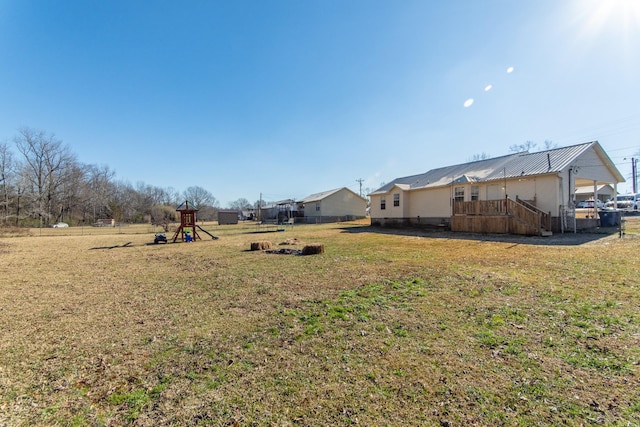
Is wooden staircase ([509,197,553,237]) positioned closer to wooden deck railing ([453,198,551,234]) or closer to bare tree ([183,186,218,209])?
wooden deck railing ([453,198,551,234])

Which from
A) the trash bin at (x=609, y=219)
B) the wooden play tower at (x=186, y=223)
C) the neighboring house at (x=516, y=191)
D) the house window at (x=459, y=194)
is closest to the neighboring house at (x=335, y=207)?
the neighboring house at (x=516, y=191)

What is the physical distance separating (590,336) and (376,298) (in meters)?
3.01

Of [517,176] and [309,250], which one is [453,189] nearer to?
[517,176]

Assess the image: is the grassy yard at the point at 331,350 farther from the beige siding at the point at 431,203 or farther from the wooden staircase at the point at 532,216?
the beige siding at the point at 431,203

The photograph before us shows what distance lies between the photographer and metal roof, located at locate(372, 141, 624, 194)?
16312mm

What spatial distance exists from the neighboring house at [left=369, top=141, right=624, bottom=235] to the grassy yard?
9898 mm

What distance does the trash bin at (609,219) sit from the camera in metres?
17.2

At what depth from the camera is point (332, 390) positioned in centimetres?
275

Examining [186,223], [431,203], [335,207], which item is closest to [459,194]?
[431,203]

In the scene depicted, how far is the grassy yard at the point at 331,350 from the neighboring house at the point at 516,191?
990cm

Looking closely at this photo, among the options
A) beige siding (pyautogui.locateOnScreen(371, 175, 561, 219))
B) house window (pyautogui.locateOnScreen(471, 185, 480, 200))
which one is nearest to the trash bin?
beige siding (pyautogui.locateOnScreen(371, 175, 561, 219))

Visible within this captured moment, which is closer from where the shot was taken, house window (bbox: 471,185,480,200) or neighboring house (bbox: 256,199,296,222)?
house window (bbox: 471,185,480,200)

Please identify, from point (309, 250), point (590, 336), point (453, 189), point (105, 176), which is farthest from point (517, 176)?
point (105, 176)

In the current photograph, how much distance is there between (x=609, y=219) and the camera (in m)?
17.5
